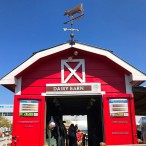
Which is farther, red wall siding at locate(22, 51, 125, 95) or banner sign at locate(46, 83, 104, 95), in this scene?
red wall siding at locate(22, 51, 125, 95)

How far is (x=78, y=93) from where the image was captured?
10.6 metres

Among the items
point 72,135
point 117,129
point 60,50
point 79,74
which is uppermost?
point 60,50

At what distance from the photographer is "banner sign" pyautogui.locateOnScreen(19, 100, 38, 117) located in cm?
1038

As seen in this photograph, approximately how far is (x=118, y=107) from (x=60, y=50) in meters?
3.30

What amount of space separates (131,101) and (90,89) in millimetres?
1720

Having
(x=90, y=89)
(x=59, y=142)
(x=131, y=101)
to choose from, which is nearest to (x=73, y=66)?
(x=90, y=89)

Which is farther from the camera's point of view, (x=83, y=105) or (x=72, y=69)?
(x=83, y=105)

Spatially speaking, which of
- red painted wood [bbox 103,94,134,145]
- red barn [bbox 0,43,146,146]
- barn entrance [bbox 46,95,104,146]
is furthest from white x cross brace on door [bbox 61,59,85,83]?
red painted wood [bbox 103,94,134,145]

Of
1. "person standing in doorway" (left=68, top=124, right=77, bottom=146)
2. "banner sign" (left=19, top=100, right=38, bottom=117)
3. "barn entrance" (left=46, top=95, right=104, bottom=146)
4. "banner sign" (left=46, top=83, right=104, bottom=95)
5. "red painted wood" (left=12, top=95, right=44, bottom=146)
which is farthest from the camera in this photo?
"person standing in doorway" (left=68, top=124, right=77, bottom=146)

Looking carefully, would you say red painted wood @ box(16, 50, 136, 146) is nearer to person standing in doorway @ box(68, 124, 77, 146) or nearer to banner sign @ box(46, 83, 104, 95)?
banner sign @ box(46, 83, 104, 95)


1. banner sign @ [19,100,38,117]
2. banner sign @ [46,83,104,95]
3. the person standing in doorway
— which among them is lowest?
the person standing in doorway

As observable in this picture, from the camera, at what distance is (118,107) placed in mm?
10453

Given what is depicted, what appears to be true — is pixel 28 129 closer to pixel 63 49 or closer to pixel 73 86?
pixel 73 86

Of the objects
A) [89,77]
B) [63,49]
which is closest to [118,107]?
[89,77]
